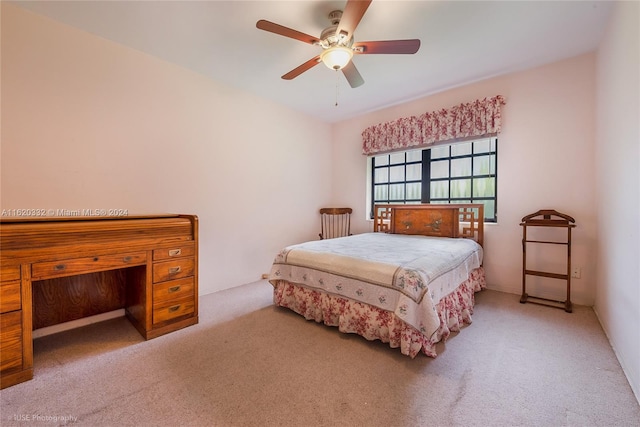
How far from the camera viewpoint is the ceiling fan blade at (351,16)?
4.91 ft

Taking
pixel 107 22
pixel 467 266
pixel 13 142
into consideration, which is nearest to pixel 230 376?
pixel 467 266

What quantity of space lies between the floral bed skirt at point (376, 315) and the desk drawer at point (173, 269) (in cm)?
82

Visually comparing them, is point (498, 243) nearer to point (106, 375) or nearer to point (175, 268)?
point (175, 268)

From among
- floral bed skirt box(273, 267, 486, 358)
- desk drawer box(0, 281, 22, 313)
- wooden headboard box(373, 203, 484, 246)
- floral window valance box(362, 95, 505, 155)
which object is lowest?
floral bed skirt box(273, 267, 486, 358)

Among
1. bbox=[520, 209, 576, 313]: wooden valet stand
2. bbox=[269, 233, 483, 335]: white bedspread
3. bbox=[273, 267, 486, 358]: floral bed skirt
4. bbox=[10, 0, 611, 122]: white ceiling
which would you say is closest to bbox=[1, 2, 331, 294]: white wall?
bbox=[10, 0, 611, 122]: white ceiling

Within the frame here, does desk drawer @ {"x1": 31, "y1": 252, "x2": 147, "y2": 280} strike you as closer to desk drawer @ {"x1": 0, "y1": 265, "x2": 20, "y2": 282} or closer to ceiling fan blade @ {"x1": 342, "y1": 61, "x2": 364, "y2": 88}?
desk drawer @ {"x1": 0, "y1": 265, "x2": 20, "y2": 282}

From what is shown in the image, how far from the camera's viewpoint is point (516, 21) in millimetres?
2082

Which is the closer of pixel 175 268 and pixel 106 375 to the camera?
pixel 106 375

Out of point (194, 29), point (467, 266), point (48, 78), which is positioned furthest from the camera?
point (467, 266)

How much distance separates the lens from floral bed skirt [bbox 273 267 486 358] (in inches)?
67.5

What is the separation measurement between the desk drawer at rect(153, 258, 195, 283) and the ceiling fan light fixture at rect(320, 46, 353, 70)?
1.98 m

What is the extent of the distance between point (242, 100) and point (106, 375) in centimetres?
306

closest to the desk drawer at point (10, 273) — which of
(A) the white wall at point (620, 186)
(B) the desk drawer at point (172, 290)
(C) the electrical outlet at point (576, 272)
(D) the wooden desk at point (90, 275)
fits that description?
(D) the wooden desk at point (90, 275)

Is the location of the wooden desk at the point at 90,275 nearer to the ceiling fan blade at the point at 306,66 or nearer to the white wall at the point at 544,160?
the ceiling fan blade at the point at 306,66
